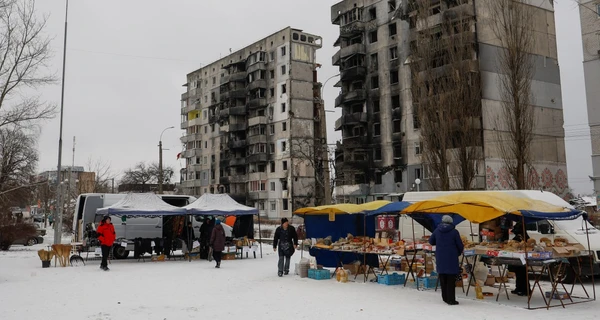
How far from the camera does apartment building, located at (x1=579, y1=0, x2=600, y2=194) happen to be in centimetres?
3200

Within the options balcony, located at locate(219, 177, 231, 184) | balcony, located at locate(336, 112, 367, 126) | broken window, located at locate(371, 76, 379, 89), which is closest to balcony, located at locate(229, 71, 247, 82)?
balcony, located at locate(219, 177, 231, 184)

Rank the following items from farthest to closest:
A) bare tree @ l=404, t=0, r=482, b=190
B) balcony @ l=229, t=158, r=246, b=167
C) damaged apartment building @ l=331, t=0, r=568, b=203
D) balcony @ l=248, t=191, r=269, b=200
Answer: balcony @ l=229, t=158, r=246, b=167, balcony @ l=248, t=191, r=269, b=200, damaged apartment building @ l=331, t=0, r=568, b=203, bare tree @ l=404, t=0, r=482, b=190

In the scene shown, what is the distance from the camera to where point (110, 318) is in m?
9.30

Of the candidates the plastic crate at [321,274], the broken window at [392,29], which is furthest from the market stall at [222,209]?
the broken window at [392,29]

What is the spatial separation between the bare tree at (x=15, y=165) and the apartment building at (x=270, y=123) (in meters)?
24.6

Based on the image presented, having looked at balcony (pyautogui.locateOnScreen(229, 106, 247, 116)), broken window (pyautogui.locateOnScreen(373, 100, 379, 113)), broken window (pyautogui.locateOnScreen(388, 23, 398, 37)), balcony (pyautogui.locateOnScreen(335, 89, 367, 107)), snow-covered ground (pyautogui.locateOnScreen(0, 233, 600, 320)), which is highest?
broken window (pyautogui.locateOnScreen(388, 23, 398, 37))

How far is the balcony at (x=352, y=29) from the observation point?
5138 centimetres

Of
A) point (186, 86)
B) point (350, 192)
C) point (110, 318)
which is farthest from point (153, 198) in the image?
point (186, 86)

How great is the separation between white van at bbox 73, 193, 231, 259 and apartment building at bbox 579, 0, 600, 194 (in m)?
22.9

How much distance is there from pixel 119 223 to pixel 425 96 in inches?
731

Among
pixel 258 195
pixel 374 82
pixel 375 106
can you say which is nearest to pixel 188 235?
pixel 375 106

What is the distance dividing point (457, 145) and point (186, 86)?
6094 centimetres

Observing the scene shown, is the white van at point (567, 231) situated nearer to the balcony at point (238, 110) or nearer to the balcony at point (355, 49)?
the balcony at point (355, 49)

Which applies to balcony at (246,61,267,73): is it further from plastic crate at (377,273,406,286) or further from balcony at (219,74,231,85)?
plastic crate at (377,273,406,286)
